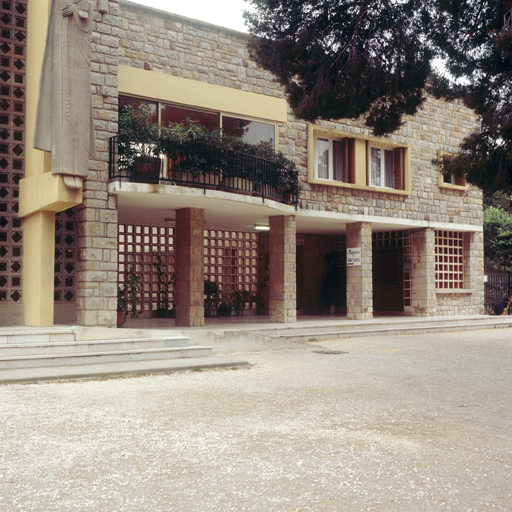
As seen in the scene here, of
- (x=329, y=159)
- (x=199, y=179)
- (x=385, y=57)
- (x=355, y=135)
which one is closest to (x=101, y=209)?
(x=199, y=179)

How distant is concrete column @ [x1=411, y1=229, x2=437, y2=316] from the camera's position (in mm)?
19188

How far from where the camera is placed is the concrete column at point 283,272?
1552cm

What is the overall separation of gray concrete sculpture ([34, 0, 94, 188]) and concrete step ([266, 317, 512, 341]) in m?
5.16

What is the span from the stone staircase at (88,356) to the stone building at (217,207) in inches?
56.4

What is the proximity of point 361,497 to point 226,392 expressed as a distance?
3.72m

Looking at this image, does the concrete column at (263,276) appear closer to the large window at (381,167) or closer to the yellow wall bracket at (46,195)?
the large window at (381,167)

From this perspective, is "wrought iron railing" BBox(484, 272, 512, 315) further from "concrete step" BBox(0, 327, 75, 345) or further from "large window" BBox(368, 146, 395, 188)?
"concrete step" BBox(0, 327, 75, 345)

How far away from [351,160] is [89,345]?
34.9 feet

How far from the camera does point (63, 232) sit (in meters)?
12.2

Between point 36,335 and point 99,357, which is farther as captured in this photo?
point 36,335

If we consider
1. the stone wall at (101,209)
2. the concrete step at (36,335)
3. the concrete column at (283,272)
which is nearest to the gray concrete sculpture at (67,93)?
the stone wall at (101,209)

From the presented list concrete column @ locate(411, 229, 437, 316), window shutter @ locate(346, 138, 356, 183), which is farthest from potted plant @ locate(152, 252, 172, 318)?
concrete column @ locate(411, 229, 437, 316)

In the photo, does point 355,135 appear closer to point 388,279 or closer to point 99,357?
point 388,279

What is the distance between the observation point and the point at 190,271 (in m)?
13.9
